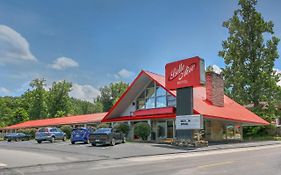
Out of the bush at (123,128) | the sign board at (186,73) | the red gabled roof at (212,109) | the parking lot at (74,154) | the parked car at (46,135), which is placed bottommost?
the parking lot at (74,154)

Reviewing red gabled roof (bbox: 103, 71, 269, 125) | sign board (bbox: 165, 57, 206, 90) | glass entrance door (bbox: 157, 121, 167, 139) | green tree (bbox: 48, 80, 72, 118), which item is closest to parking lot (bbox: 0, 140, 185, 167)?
sign board (bbox: 165, 57, 206, 90)

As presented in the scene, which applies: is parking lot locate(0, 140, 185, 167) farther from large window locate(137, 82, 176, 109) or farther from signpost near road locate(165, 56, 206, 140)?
large window locate(137, 82, 176, 109)

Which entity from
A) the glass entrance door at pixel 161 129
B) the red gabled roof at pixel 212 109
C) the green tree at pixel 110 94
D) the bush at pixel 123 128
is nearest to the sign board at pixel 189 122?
the red gabled roof at pixel 212 109

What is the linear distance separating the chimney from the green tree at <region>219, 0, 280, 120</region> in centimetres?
1473

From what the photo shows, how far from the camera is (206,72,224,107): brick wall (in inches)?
1506

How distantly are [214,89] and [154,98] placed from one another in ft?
22.5

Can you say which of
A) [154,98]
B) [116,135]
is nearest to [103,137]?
[116,135]

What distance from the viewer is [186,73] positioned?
98.0ft

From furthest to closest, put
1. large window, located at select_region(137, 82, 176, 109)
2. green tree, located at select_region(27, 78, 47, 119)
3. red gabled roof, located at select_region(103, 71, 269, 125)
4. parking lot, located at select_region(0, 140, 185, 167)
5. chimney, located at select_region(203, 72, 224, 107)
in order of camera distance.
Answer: green tree, located at select_region(27, 78, 47, 119) → chimney, located at select_region(203, 72, 224, 107) → large window, located at select_region(137, 82, 176, 109) → red gabled roof, located at select_region(103, 71, 269, 125) → parking lot, located at select_region(0, 140, 185, 167)

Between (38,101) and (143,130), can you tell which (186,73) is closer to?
(143,130)

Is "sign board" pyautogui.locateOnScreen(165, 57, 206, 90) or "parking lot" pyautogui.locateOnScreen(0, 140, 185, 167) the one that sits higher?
"sign board" pyautogui.locateOnScreen(165, 57, 206, 90)

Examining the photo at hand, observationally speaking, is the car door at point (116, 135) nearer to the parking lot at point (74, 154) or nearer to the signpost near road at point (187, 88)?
the parking lot at point (74, 154)

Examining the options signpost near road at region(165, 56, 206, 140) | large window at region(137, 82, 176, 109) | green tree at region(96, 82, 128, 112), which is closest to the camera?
signpost near road at region(165, 56, 206, 140)

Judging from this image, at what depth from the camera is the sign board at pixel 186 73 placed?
29.1 metres
